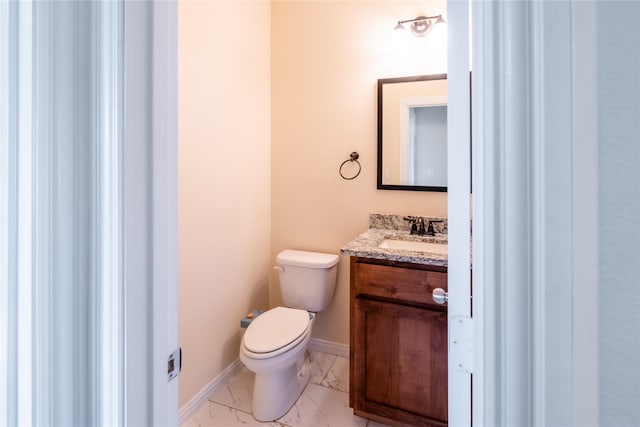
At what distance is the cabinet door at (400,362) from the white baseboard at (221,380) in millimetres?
684

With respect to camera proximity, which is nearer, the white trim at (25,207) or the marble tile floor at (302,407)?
the white trim at (25,207)

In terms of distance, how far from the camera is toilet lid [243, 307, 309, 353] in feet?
5.61

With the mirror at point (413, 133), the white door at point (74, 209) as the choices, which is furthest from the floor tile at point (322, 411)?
the white door at point (74, 209)

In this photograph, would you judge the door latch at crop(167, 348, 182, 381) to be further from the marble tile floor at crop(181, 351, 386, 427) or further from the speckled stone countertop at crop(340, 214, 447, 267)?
the marble tile floor at crop(181, 351, 386, 427)

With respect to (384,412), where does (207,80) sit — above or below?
above

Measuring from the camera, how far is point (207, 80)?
186 cm


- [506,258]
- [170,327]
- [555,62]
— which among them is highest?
[555,62]

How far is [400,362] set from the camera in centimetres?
162

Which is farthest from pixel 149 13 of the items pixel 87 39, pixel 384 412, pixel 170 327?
pixel 384 412

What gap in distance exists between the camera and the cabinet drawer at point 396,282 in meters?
1.54

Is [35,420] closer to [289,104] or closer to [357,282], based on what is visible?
[357,282]

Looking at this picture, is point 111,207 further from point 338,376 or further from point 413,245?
point 338,376

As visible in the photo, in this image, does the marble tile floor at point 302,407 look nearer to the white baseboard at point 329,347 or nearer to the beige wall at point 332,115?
the white baseboard at point 329,347

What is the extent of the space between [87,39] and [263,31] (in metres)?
2.08
